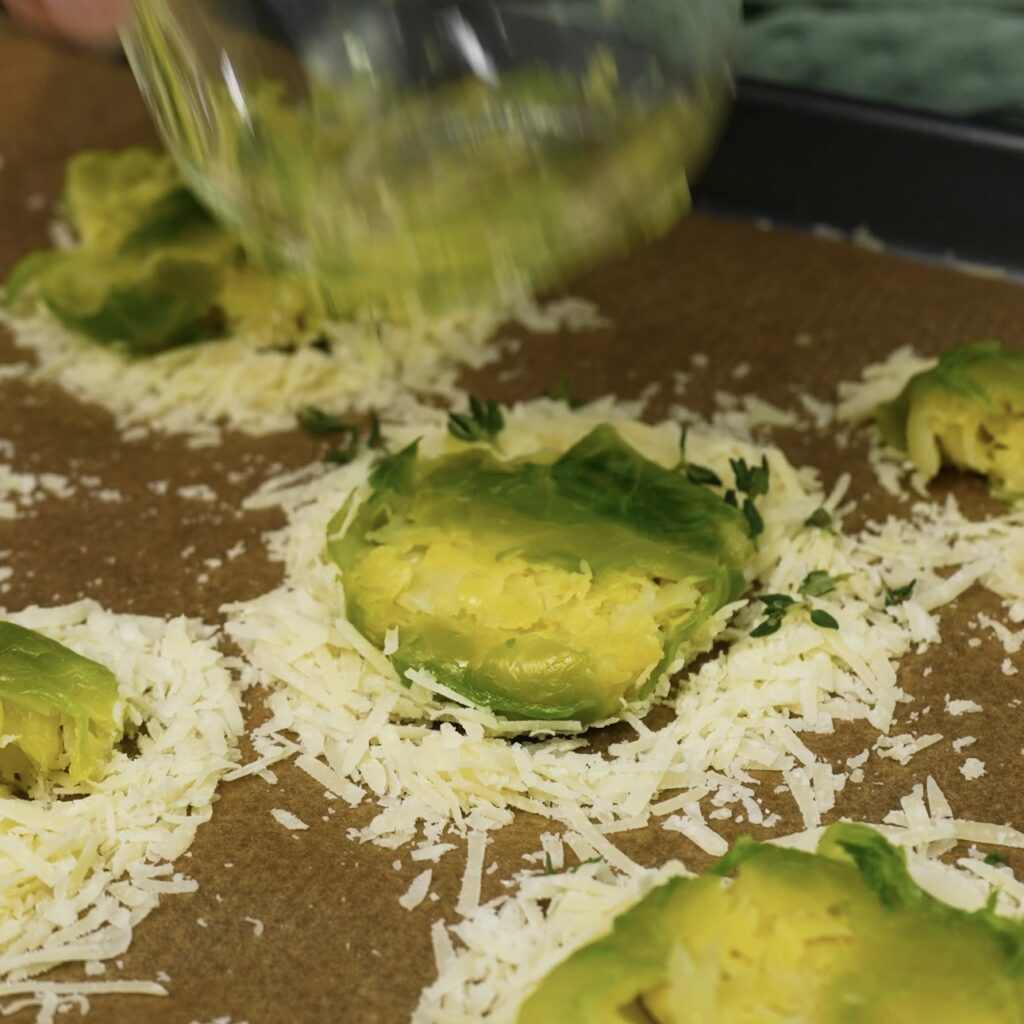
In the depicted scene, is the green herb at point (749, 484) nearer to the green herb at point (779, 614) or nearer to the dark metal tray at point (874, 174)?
the green herb at point (779, 614)

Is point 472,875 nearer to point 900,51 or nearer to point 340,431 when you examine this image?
point 340,431

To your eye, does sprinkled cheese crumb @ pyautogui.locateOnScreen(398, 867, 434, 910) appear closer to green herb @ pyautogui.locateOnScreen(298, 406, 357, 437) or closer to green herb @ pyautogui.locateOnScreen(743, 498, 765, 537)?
green herb @ pyautogui.locateOnScreen(743, 498, 765, 537)

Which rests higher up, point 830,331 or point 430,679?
point 430,679

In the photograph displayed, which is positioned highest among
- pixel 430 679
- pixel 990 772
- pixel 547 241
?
pixel 547 241

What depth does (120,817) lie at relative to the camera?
1.12 meters

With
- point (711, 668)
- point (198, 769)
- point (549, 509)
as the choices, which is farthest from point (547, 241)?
point (198, 769)

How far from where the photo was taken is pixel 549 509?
1323 mm

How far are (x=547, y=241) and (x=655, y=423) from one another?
47 centimetres

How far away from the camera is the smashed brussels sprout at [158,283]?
1.73 m

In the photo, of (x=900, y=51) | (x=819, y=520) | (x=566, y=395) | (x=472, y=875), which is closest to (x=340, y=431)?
(x=566, y=395)

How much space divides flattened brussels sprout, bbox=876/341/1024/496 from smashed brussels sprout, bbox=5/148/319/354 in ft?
2.38

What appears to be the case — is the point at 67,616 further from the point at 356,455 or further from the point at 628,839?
the point at 628,839

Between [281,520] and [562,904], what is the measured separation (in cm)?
57

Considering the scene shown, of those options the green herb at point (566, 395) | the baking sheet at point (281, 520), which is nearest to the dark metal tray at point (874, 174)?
the baking sheet at point (281, 520)
